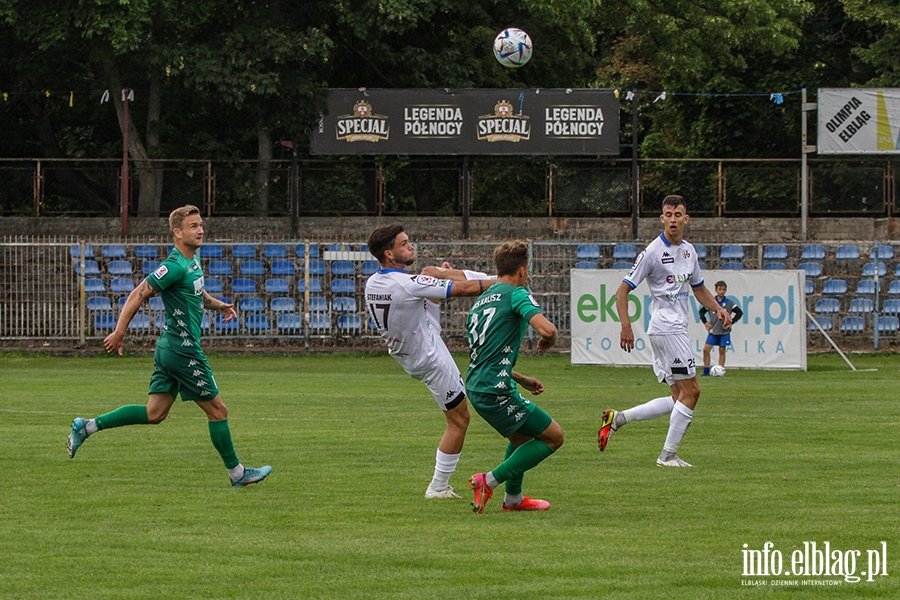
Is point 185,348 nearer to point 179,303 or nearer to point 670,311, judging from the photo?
point 179,303

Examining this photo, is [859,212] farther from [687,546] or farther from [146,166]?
[687,546]

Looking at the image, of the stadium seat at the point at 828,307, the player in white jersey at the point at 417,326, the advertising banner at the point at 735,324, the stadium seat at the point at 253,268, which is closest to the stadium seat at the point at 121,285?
the stadium seat at the point at 253,268

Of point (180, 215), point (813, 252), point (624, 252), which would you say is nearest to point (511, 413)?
point (180, 215)

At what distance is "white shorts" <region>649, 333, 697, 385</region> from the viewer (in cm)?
1085

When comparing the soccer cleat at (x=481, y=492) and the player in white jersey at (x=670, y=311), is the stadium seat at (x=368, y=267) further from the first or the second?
the soccer cleat at (x=481, y=492)

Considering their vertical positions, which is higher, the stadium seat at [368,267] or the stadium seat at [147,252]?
the stadium seat at [147,252]

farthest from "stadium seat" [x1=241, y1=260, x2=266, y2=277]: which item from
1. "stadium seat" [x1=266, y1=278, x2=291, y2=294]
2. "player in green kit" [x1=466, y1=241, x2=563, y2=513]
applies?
"player in green kit" [x1=466, y1=241, x2=563, y2=513]

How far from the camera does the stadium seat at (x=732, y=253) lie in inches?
1100

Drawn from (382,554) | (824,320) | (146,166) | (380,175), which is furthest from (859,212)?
(382,554)

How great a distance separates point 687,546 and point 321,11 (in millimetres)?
27572

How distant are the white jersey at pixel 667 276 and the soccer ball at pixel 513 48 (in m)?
17.4

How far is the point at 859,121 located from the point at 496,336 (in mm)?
23820

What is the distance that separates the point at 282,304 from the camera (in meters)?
28.1

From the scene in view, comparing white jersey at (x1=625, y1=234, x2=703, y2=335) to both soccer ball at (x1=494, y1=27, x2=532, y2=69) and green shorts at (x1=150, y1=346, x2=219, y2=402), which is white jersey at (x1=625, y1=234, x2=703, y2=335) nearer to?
green shorts at (x1=150, y1=346, x2=219, y2=402)
